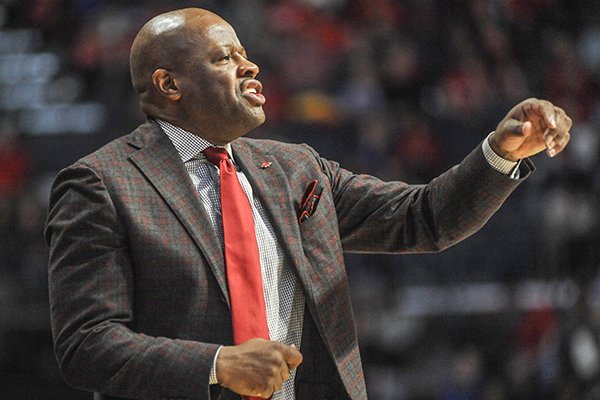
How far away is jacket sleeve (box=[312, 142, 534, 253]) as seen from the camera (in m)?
2.69

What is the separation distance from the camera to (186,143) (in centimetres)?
273

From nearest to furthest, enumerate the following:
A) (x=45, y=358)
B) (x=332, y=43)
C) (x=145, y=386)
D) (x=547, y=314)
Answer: (x=145, y=386) → (x=547, y=314) → (x=45, y=358) → (x=332, y=43)

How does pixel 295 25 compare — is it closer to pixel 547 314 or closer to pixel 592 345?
pixel 547 314

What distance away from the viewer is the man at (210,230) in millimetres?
2393

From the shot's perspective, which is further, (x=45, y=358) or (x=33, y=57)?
(x=33, y=57)

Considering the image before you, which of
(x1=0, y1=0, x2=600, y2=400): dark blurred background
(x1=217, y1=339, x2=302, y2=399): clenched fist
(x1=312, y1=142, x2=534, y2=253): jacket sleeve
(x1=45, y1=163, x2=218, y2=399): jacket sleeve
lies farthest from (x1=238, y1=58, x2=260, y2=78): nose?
(x1=0, y1=0, x2=600, y2=400): dark blurred background

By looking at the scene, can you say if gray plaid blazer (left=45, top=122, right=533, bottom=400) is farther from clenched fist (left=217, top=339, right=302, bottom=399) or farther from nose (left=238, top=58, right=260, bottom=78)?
nose (left=238, top=58, right=260, bottom=78)

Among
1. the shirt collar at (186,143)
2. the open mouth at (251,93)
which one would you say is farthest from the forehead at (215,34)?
the shirt collar at (186,143)

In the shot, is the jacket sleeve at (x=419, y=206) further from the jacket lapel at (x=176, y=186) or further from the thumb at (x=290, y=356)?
the thumb at (x=290, y=356)

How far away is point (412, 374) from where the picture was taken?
7.33 m

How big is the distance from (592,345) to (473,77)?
3285mm

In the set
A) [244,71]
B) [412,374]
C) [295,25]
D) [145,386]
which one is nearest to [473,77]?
[295,25]

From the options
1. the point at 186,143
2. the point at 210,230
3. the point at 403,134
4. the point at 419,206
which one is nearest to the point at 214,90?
the point at 186,143

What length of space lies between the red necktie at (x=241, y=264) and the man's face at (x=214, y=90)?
0.12 m
